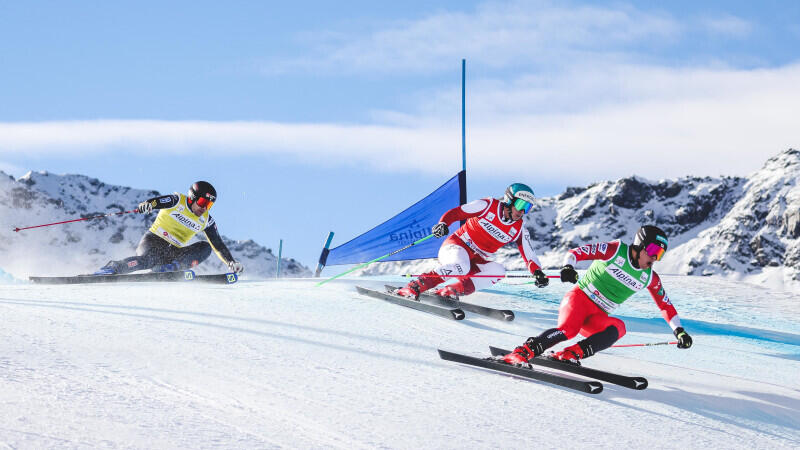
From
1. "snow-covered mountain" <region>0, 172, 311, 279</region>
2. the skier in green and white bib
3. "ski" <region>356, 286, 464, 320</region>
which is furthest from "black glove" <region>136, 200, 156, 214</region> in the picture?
"snow-covered mountain" <region>0, 172, 311, 279</region>

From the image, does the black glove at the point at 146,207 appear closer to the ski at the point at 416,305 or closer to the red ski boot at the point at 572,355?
the ski at the point at 416,305

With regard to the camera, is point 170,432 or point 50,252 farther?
point 50,252

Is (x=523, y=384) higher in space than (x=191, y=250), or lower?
lower

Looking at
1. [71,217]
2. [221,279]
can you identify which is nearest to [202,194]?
[221,279]

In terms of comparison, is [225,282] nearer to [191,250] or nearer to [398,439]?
[191,250]

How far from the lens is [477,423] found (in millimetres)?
4969

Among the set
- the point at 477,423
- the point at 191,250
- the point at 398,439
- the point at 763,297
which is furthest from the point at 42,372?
the point at 763,297

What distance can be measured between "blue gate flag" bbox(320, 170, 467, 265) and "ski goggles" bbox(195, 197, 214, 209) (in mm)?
2545

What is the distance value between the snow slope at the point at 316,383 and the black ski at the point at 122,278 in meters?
1.00

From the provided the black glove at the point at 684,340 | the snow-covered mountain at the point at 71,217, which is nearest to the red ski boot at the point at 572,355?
the black glove at the point at 684,340

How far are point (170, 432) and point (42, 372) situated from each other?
139 cm

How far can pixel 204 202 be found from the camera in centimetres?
1066

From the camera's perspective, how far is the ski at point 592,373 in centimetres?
627

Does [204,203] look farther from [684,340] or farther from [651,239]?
[684,340]
